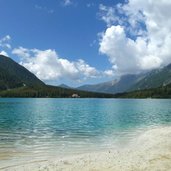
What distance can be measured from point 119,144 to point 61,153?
9.45 m

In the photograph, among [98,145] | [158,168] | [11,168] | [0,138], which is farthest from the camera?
Result: [0,138]

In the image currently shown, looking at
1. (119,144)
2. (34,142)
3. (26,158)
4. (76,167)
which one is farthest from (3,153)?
(119,144)

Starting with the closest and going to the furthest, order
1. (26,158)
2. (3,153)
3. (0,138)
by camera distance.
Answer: (26,158) < (3,153) < (0,138)

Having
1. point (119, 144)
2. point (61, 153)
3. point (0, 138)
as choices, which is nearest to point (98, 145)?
point (119, 144)

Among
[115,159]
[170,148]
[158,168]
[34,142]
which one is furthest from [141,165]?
[34,142]

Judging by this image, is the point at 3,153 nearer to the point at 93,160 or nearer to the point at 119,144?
the point at 93,160

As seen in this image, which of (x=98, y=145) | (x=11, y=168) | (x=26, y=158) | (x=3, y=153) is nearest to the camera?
(x=11, y=168)

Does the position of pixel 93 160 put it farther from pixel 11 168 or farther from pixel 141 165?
pixel 11 168

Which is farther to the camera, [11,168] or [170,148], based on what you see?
[170,148]

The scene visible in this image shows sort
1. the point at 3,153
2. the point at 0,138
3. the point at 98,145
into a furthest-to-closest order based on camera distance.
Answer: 1. the point at 0,138
2. the point at 98,145
3. the point at 3,153

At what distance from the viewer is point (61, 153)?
104 ft

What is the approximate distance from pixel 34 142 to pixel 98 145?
7.81 m

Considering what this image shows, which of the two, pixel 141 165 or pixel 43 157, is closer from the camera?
pixel 141 165

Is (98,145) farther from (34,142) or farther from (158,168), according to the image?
(158,168)
